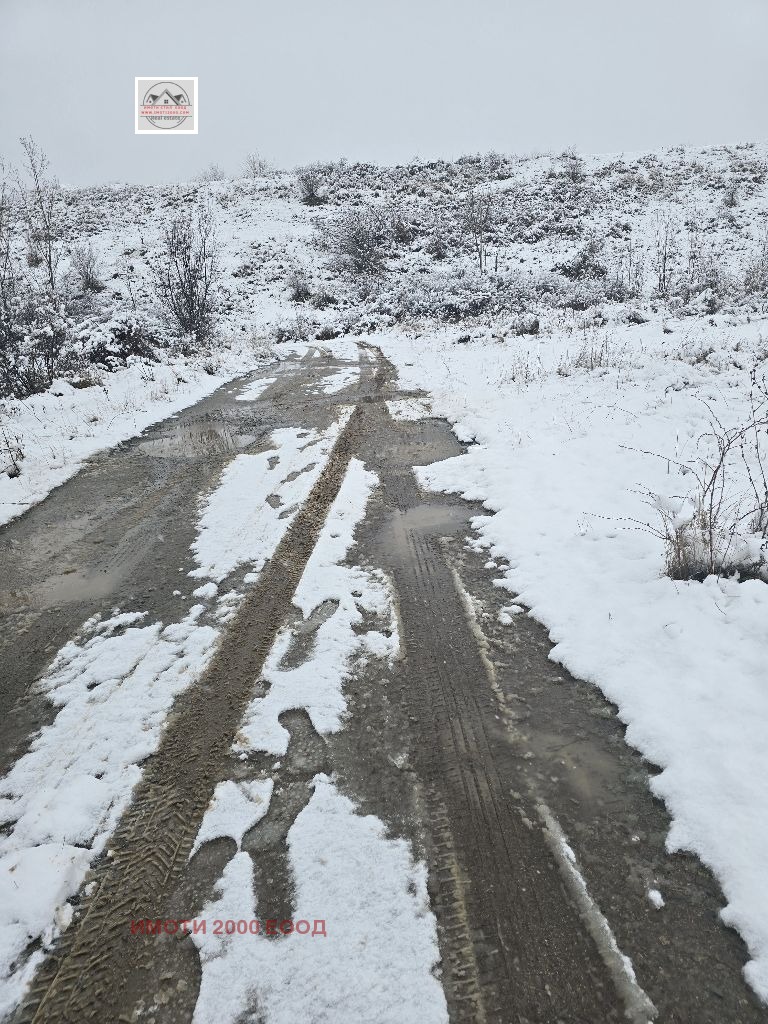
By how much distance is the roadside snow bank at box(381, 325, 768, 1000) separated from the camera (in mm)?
2211

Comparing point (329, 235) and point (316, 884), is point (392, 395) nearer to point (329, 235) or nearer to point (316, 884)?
point (316, 884)

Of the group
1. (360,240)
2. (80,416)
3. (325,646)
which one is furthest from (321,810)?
(360,240)

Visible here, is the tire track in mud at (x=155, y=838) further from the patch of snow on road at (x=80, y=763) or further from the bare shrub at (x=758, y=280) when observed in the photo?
the bare shrub at (x=758, y=280)

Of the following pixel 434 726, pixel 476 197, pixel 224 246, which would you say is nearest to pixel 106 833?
pixel 434 726

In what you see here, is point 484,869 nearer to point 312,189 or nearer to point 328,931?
point 328,931

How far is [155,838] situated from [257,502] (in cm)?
350

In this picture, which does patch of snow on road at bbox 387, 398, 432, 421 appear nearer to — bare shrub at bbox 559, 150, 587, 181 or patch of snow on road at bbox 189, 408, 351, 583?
patch of snow on road at bbox 189, 408, 351, 583

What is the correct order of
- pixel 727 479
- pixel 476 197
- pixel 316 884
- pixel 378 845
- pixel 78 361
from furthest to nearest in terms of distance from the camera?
1. pixel 476 197
2. pixel 78 361
3. pixel 727 479
4. pixel 378 845
5. pixel 316 884

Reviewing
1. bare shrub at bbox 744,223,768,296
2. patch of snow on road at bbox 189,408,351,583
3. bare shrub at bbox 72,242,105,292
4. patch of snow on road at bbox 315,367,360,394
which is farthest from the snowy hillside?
patch of snow on road at bbox 189,408,351,583

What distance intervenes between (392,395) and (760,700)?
26.0 feet

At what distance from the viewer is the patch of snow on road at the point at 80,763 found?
77.0 inches

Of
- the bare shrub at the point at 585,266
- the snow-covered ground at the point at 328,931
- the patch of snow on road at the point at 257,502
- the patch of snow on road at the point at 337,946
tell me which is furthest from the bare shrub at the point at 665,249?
the patch of snow on road at the point at 337,946

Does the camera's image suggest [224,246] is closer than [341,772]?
No

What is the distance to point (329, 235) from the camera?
34094 mm
